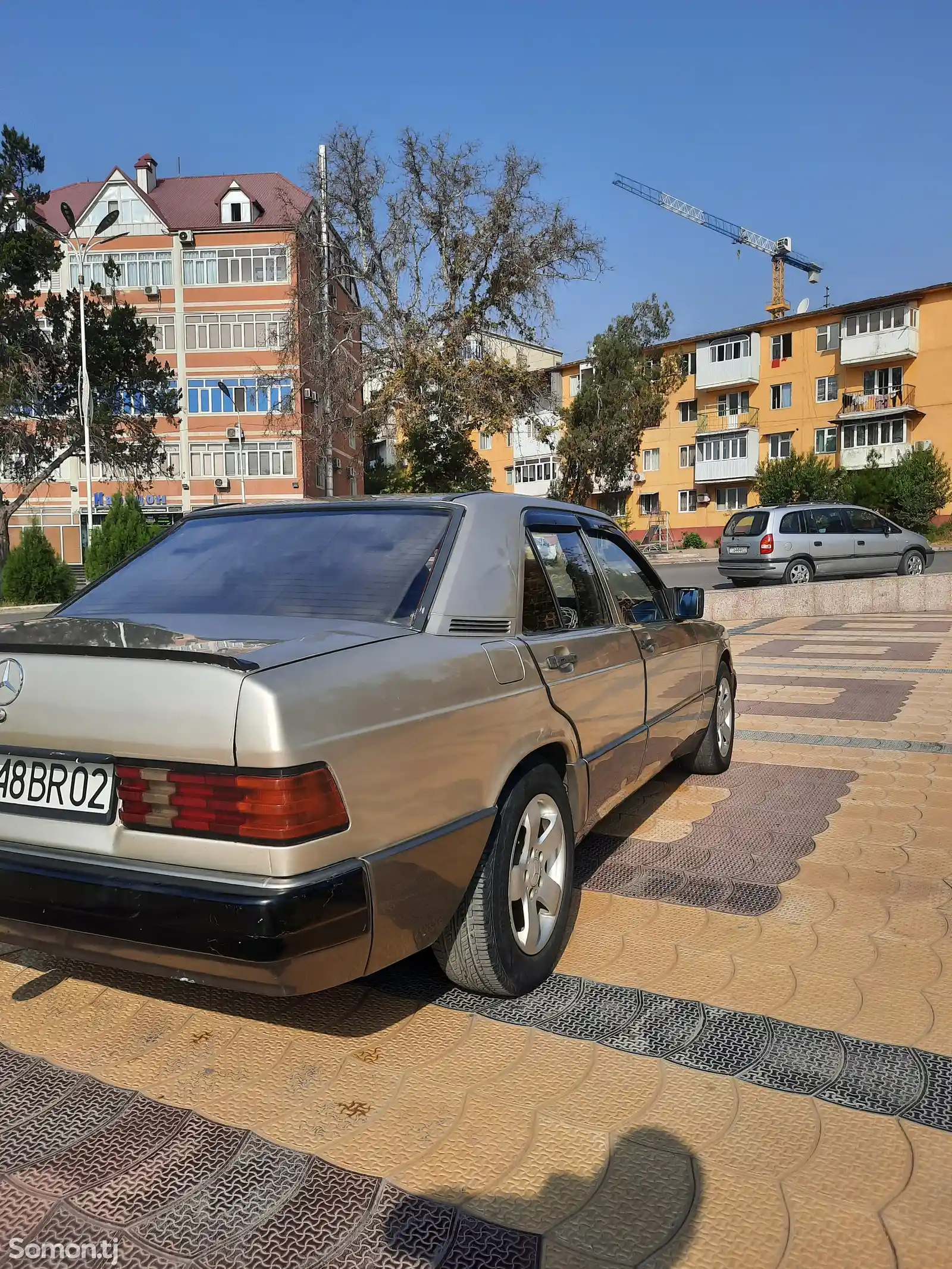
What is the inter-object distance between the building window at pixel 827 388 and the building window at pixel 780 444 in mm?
2377

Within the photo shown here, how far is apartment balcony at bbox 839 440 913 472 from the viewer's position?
46656mm

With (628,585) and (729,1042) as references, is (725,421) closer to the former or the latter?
(628,585)

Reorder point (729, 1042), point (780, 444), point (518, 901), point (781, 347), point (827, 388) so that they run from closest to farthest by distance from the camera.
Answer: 1. point (729, 1042)
2. point (518, 901)
3. point (827, 388)
4. point (781, 347)
5. point (780, 444)

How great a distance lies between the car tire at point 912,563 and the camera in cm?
2053

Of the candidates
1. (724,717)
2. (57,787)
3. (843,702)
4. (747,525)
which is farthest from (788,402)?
(57,787)

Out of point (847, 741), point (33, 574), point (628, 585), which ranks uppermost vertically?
point (33, 574)

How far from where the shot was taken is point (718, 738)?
5770 mm

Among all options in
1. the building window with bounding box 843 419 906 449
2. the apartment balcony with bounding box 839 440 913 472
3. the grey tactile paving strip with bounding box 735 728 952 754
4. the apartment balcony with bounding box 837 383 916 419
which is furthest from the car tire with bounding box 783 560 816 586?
the building window with bounding box 843 419 906 449

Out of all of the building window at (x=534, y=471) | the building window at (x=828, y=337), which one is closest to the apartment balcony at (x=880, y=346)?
the building window at (x=828, y=337)

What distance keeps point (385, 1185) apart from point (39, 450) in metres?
42.3

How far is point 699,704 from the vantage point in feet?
17.2

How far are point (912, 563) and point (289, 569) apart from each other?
66.6ft

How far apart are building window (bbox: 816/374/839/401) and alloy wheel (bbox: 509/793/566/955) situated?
169 ft

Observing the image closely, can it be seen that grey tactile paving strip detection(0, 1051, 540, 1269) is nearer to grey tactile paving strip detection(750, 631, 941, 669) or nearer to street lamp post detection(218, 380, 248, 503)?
grey tactile paving strip detection(750, 631, 941, 669)
